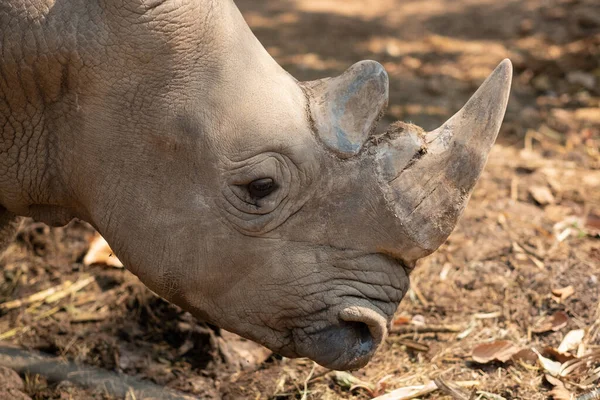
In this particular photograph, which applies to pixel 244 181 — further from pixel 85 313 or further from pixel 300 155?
pixel 85 313

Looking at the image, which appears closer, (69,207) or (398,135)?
(398,135)

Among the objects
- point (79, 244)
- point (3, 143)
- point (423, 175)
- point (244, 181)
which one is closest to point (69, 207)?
point (3, 143)

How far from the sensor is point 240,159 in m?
3.66

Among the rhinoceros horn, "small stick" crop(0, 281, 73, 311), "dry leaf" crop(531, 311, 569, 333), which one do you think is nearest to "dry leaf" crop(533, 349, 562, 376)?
"dry leaf" crop(531, 311, 569, 333)

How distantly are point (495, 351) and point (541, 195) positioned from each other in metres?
2.11

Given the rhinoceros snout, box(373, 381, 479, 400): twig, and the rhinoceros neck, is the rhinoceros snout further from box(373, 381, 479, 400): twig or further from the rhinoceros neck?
the rhinoceros neck

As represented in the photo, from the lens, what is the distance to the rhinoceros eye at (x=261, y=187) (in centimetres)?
369

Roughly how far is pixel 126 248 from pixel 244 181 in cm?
58

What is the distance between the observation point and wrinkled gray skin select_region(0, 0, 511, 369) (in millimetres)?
3635

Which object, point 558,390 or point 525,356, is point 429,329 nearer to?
point 525,356

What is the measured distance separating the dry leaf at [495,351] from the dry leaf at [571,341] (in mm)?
223

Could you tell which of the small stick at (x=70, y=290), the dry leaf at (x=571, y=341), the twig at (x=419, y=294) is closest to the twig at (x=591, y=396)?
the dry leaf at (x=571, y=341)

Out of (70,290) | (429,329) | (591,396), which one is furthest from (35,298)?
(591,396)

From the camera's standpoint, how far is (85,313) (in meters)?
5.34
